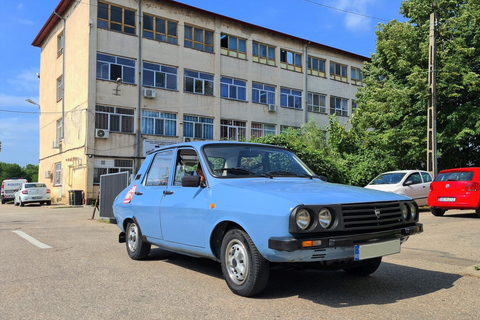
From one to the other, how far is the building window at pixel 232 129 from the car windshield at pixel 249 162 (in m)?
26.7

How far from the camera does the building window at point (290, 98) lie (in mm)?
37062

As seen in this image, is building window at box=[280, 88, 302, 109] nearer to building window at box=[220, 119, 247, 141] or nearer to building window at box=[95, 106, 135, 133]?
building window at box=[220, 119, 247, 141]

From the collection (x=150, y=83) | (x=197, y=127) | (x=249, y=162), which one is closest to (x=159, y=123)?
(x=150, y=83)

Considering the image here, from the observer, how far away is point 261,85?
117ft

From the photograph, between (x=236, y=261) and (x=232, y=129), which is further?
(x=232, y=129)

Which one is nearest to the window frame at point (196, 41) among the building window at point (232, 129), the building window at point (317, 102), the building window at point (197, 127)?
the building window at point (197, 127)

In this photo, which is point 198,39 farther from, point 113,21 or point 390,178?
point 390,178

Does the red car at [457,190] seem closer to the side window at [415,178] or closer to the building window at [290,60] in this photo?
the side window at [415,178]

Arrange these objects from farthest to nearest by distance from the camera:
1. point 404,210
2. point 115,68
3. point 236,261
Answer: point 115,68 → point 404,210 → point 236,261

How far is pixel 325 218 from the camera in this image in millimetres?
4180

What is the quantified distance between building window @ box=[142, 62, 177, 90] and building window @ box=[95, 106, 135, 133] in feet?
7.97

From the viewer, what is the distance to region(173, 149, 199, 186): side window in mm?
5762

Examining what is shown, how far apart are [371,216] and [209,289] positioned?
1.93m

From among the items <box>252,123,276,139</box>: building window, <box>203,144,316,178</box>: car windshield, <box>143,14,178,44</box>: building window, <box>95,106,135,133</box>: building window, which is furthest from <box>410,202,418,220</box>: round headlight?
<box>252,123,276,139</box>: building window
